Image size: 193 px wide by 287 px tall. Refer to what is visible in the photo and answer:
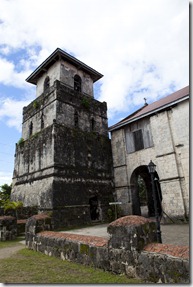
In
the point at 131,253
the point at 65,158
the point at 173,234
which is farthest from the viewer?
the point at 65,158

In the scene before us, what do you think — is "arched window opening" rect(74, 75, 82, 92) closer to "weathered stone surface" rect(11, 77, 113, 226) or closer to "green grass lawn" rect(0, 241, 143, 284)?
"weathered stone surface" rect(11, 77, 113, 226)

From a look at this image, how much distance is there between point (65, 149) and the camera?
15.0 m

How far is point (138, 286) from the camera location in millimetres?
3543

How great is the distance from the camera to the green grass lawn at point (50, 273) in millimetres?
4172

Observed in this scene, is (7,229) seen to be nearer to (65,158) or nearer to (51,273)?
(65,158)

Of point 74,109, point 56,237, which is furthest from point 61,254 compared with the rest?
point 74,109

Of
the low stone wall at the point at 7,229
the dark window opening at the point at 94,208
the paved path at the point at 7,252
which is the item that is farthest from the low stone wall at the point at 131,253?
the dark window opening at the point at 94,208

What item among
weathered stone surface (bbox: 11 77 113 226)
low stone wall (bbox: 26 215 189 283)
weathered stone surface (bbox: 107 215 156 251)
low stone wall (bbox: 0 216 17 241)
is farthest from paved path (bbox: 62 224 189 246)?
weathered stone surface (bbox: 11 77 113 226)

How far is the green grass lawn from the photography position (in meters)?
4.17

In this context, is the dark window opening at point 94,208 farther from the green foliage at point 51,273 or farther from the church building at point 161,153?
the green foliage at point 51,273

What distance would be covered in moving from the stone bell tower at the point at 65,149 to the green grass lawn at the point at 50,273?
7158mm

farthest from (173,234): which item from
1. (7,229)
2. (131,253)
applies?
(7,229)

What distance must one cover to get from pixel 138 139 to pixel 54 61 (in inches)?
423

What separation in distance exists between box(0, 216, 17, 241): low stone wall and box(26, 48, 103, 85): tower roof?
14017 mm
